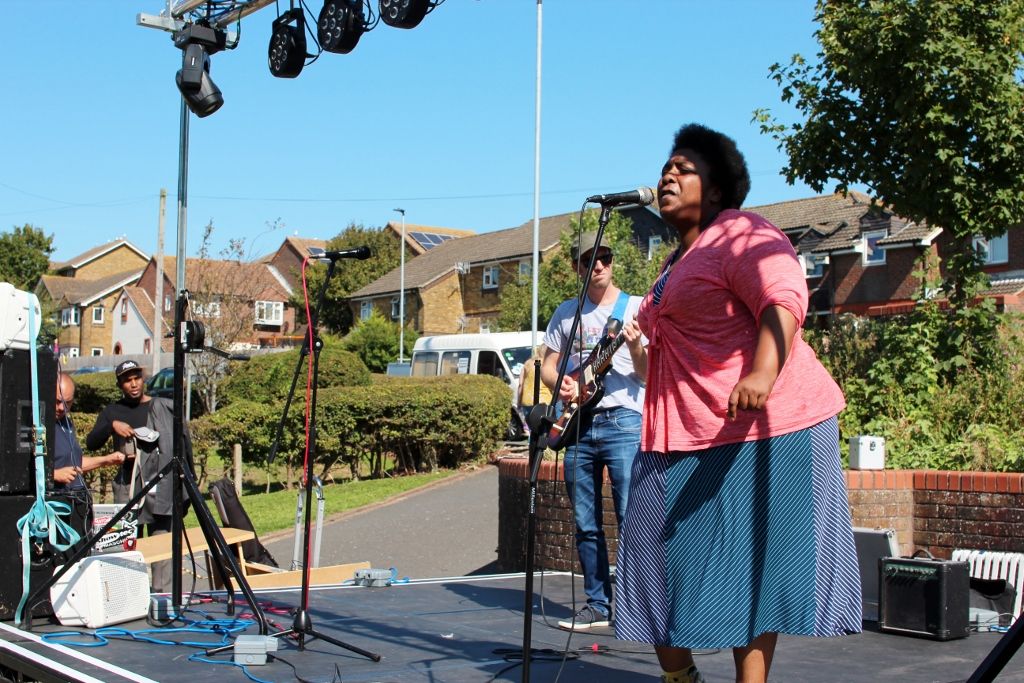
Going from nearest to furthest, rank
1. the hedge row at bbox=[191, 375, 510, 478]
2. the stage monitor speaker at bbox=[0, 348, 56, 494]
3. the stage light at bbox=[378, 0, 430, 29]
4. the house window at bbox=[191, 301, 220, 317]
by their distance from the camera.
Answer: the stage monitor speaker at bbox=[0, 348, 56, 494], the stage light at bbox=[378, 0, 430, 29], the hedge row at bbox=[191, 375, 510, 478], the house window at bbox=[191, 301, 220, 317]

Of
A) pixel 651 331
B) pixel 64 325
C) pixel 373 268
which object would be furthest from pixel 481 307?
pixel 651 331

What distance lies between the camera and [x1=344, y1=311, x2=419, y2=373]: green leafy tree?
46.1 m

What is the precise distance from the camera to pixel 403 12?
913 cm

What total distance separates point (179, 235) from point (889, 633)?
5146 mm

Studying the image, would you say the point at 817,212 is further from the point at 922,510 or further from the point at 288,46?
the point at 922,510

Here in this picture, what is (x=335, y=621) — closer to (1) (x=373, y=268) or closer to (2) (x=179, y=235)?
(2) (x=179, y=235)

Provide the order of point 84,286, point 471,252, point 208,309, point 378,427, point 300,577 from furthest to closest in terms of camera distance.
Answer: point 84,286 < point 471,252 < point 208,309 < point 378,427 < point 300,577

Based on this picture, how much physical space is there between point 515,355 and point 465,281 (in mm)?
28096

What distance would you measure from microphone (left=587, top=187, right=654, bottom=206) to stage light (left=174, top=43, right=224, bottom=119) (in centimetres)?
518

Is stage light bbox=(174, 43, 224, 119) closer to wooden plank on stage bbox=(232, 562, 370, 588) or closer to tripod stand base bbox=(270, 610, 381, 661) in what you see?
wooden plank on stage bbox=(232, 562, 370, 588)

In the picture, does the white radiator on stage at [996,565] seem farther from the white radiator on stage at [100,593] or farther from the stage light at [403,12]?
the stage light at [403,12]

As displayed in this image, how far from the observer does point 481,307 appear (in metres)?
51.9

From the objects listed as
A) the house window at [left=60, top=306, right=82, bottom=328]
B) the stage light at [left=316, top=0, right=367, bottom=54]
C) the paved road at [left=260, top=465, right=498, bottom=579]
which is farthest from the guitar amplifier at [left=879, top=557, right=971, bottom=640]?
the house window at [left=60, top=306, right=82, bottom=328]

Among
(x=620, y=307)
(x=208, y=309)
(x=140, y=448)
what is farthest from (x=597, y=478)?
(x=208, y=309)
